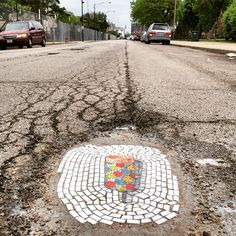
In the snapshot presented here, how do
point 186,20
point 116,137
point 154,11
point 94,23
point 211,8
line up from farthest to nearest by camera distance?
point 94,23 → point 154,11 → point 186,20 → point 211,8 → point 116,137

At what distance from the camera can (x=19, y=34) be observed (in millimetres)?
17656

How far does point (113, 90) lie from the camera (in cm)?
441

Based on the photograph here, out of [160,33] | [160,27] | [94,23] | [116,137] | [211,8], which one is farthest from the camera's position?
[94,23]

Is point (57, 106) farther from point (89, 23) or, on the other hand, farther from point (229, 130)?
point (89, 23)

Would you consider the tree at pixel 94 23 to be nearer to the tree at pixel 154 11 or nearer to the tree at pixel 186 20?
the tree at pixel 154 11

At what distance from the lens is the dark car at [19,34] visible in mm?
17641

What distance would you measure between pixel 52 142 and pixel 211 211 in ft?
4.13

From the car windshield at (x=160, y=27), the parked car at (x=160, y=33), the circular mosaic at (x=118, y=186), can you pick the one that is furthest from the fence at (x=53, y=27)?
the circular mosaic at (x=118, y=186)

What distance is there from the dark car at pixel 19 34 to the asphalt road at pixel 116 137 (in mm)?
13496

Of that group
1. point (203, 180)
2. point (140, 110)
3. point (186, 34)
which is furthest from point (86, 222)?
point (186, 34)

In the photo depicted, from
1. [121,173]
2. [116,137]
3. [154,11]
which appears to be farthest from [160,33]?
[154,11]

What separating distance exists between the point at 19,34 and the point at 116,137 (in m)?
16.6

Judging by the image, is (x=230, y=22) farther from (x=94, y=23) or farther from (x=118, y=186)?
(x=94, y=23)

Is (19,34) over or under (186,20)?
under
